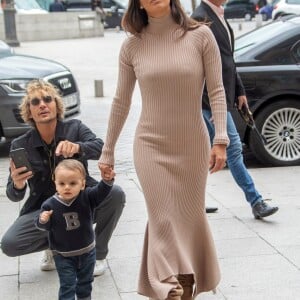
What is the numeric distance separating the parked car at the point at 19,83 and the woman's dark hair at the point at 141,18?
5244 millimetres

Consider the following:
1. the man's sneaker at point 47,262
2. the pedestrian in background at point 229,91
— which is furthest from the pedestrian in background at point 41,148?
the pedestrian in background at point 229,91

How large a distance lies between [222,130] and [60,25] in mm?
27389

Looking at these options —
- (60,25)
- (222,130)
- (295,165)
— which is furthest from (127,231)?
(60,25)

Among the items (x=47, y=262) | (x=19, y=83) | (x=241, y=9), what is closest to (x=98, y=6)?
(x=241, y=9)

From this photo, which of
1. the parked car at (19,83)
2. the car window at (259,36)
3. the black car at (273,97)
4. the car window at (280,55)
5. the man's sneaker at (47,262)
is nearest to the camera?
the man's sneaker at (47,262)

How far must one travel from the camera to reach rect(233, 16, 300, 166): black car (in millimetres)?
7969

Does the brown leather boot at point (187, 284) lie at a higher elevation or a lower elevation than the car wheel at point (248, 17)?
higher

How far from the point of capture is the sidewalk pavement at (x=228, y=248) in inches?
178

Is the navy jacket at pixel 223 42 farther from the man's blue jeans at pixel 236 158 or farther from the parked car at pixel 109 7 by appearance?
the parked car at pixel 109 7

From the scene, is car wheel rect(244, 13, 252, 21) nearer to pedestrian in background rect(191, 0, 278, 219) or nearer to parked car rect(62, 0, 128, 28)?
parked car rect(62, 0, 128, 28)

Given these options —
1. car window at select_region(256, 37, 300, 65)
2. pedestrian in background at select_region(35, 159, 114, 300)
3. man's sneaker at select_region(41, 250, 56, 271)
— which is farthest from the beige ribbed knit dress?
car window at select_region(256, 37, 300, 65)

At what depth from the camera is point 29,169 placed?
13.6 feet

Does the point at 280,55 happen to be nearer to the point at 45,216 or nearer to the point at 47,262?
the point at 47,262

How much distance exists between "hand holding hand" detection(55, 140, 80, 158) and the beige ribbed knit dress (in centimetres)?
51
